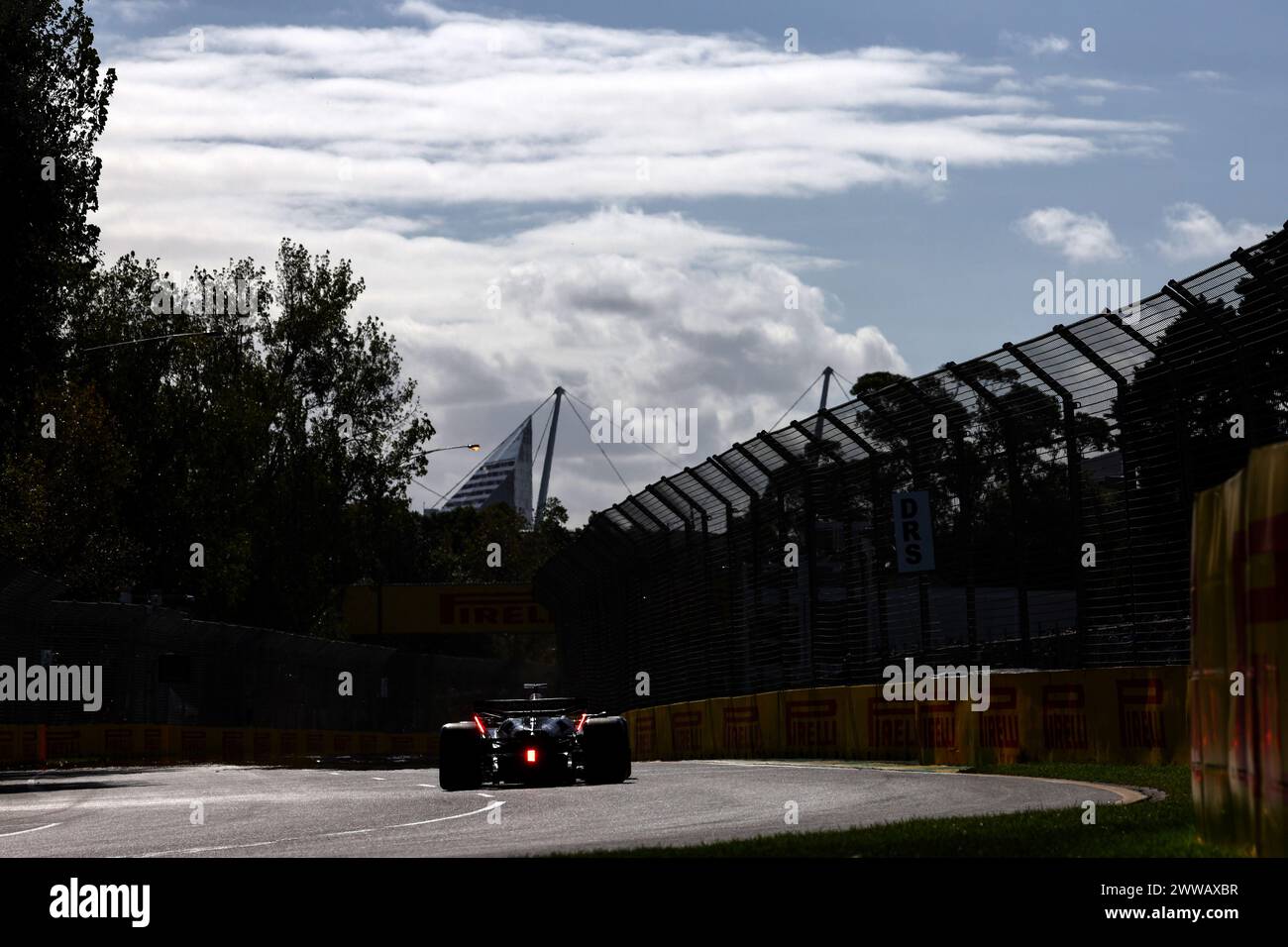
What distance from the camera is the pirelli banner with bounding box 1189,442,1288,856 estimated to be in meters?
6.98

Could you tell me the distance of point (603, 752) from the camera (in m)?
18.5

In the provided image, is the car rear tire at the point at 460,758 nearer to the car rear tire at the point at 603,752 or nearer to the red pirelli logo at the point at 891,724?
the car rear tire at the point at 603,752

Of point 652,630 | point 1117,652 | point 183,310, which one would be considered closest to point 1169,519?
point 1117,652

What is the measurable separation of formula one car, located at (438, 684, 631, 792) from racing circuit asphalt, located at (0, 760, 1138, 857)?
296mm

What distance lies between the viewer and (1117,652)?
56.1 feet

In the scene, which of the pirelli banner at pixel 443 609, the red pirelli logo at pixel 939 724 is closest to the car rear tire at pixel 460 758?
the red pirelli logo at pixel 939 724

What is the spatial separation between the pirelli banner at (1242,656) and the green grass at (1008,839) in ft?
1.15

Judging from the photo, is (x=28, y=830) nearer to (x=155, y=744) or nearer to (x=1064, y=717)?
(x=1064, y=717)

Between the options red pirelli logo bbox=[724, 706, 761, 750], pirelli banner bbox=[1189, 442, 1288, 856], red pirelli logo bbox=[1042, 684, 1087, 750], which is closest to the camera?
pirelli banner bbox=[1189, 442, 1288, 856]

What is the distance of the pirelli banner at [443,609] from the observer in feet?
236

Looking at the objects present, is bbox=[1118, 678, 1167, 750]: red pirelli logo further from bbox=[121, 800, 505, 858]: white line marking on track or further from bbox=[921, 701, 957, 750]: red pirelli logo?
bbox=[121, 800, 505, 858]: white line marking on track

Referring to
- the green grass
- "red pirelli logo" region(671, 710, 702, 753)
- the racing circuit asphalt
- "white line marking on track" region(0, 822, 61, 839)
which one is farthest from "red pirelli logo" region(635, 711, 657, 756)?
the green grass
